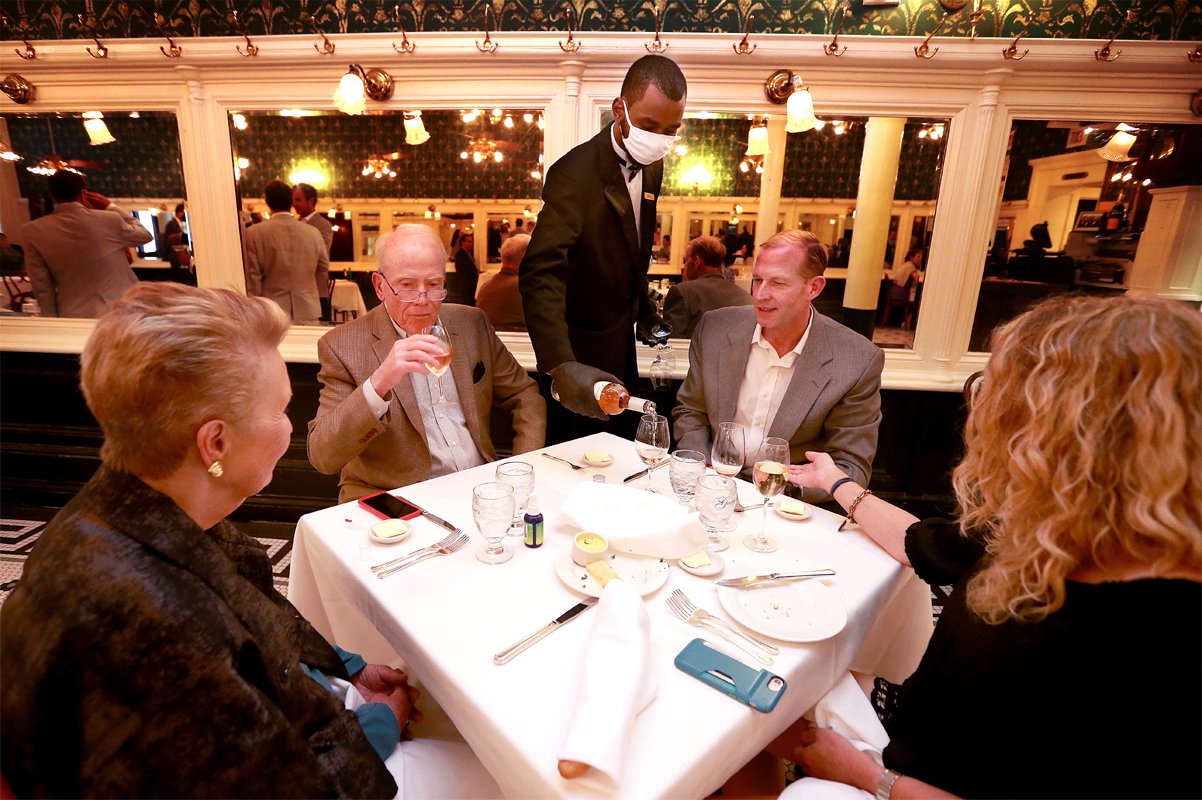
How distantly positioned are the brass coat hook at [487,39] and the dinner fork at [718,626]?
2.84 metres

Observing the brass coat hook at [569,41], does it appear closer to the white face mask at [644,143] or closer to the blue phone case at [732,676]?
the white face mask at [644,143]

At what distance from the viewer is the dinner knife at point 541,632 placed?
1021mm

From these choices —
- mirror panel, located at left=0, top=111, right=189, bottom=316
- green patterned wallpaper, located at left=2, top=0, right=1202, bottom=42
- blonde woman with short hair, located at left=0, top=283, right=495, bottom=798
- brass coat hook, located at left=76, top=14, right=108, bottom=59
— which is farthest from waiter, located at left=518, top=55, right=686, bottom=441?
brass coat hook, located at left=76, top=14, right=108, bottom=59

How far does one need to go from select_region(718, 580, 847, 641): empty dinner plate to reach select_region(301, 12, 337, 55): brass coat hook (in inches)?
127

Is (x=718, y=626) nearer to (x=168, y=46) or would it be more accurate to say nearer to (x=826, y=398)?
(x=826, y=398)

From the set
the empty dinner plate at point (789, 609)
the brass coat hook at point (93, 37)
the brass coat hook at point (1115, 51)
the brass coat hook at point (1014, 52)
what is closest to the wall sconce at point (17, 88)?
the brass coat hook at point (93, 37)

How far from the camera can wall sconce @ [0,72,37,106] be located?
3.28 m

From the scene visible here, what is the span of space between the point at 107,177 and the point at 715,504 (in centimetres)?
410

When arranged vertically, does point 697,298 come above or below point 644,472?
above

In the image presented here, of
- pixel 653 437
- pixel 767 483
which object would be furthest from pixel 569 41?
pixel 767 483

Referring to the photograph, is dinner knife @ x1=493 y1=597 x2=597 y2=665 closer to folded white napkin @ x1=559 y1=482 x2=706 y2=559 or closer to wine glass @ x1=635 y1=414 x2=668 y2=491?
folded white napkin @ x1=559 y1=482 x2=706 y2=559

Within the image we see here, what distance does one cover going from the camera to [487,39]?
2918 mm

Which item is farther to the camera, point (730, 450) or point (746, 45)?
point (746, 45)

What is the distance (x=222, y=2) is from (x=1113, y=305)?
3.97 metres
